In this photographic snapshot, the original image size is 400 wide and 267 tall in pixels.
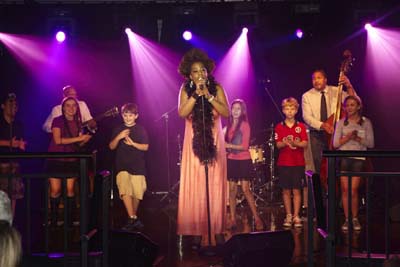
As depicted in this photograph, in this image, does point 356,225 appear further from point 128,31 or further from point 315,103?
point 128,31

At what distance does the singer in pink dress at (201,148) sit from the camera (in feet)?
20.5

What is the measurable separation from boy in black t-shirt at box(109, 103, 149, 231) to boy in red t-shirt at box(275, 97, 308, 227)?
185cm

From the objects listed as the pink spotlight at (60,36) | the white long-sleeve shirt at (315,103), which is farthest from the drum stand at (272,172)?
the pink spotlight at (60,36)

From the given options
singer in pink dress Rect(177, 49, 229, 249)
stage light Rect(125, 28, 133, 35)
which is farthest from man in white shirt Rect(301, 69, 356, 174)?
stage light Rect(125, 28, 133, 35)

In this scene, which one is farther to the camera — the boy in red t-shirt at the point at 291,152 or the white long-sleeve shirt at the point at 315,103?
the white long-sleeve shirt at the point at 315,103

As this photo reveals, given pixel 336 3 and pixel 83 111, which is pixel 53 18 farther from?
pixel 336 3

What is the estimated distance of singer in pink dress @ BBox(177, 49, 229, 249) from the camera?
20.5 feet

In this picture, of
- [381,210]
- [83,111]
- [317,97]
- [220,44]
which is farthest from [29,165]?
[381,210]

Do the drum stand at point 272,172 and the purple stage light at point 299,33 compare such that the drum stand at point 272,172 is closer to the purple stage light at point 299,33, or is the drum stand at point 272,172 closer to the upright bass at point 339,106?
the upright bass at point 339,106

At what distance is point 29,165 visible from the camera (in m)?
11.4

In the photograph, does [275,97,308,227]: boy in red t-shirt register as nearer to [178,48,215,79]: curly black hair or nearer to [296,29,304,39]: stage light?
[178,48,215,79]: curly black hair

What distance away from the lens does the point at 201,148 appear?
6.23 meters

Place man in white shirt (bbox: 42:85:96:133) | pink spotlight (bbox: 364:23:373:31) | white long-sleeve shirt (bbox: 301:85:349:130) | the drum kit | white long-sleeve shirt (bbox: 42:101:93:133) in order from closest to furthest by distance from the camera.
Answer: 1. white long-sleeve shirt (bbox: 301:85:349:130)
2. man in white shirt (bbox: 42:85:96:133)
3. white long-sleeve shirt (bbox: 42:101:93:133)
4. the drum kit
5. pink spotlight (bbox: 364:23:373:31)

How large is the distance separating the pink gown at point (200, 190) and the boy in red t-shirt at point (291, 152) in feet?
6.35
